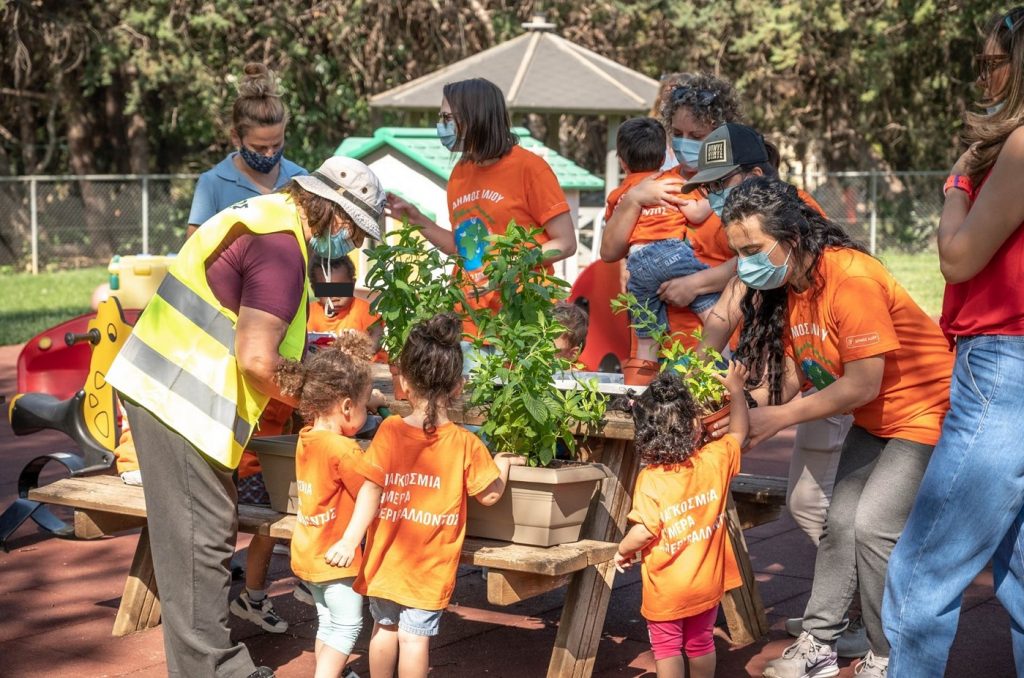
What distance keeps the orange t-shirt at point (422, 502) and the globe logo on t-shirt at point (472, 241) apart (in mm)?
1347

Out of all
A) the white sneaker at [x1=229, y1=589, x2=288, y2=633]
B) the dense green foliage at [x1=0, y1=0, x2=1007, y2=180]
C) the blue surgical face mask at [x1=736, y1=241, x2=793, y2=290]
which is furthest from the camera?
the dense green foliage at [x1=0, y1=0, x2=1007, y2=180]

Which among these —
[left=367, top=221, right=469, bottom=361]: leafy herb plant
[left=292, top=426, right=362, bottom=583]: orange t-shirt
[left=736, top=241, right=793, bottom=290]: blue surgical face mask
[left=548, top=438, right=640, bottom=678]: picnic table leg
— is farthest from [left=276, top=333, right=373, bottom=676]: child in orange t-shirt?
[left=736, top=241, right=793, bottom=290]: blue surgical face mask

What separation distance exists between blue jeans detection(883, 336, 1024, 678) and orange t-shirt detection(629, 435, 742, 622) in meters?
0.64

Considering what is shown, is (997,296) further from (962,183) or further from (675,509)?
(675,509)

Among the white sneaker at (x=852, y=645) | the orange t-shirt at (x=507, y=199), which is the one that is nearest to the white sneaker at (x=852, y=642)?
the white sneaker at (x=852, y=645)

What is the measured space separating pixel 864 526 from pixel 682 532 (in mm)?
628

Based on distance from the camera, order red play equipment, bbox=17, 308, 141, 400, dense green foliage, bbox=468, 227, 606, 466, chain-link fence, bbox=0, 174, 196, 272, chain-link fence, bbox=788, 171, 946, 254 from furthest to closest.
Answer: chain-link fence, bbox=788, 171, 946, 254 → chain-link fence, bbox=0, 174, 196, 272 → red play equipment, bbox=17, 308, 141, 400 → dense green foliage, bbox=468, 227, 606, 466

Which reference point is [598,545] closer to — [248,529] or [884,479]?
[884,479]

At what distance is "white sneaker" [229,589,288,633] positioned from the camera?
16.5 ft

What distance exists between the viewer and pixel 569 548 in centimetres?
416

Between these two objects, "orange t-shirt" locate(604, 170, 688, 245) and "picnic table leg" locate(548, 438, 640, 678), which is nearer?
"picnic table leg" locate(548, 438, 640, 678)

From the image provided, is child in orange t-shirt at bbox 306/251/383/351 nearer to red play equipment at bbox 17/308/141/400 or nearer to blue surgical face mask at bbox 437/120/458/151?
blue surgical face mask at bbox 437/120/458/151

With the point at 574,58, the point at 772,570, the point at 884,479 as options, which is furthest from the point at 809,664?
the point at 574,58

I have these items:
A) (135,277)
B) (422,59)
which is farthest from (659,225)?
(422,59)
